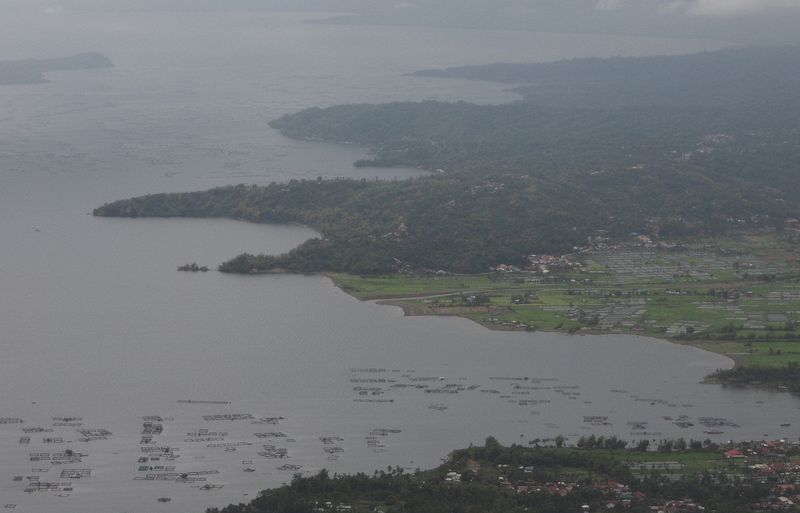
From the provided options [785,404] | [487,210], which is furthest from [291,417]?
[487,210]

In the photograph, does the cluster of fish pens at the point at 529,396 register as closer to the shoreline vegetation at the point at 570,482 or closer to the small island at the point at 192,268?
the shoreline vegetation at the point at 570,482

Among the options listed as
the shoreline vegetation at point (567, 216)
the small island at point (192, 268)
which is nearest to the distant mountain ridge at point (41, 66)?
the shoreline vegetation at point (567, 216)

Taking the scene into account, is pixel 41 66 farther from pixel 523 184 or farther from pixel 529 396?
pixel 529 396

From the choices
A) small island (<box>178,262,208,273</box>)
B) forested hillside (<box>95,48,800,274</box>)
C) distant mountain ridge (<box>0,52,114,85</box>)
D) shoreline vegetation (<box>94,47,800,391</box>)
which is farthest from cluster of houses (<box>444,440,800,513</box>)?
distant mountain ridge (<box>0,52,114,85</box>)

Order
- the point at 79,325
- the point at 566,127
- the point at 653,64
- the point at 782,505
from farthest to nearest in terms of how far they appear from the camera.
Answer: the point at 653,64 → the point at 566,127 → the point at 79,325 → the point at 782,505

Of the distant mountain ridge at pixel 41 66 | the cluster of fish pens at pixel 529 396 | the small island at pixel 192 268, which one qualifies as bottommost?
the cluster of fish pens at pixel 529 396

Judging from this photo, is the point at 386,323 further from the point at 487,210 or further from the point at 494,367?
the point at 487,210
